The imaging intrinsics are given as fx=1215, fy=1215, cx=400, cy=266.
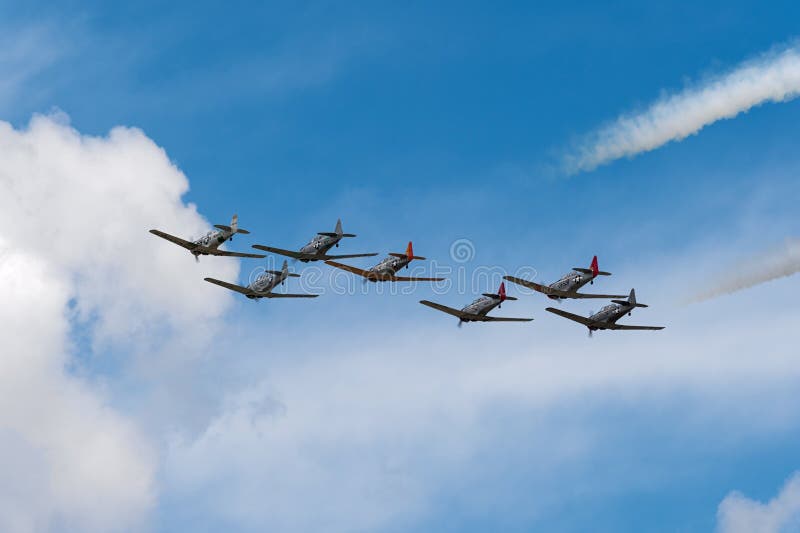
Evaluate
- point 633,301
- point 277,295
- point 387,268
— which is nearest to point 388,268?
point 387,268

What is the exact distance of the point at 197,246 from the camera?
422 feet

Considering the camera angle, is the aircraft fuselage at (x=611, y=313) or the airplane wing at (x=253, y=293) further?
the airplane wing at (x=253, y=293)

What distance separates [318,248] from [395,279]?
8.74 meters

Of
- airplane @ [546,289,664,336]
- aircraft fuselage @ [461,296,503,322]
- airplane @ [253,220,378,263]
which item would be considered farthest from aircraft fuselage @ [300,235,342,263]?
airplane @ [546,289,664,336]

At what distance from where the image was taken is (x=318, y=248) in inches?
4995

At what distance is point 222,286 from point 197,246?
16.5 ft

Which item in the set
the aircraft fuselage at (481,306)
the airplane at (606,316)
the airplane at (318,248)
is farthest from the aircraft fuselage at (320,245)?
the airplane at (606,316)

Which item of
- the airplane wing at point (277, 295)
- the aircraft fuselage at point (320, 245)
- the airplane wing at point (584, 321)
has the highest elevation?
the aircraft fuselage at point (320, 245)

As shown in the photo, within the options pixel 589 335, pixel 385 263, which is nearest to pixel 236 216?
pixel 385 263

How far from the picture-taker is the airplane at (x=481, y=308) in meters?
121

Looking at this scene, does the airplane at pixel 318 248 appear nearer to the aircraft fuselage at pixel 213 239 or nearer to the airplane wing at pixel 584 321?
the aircraft fuselage at pixel 213 239

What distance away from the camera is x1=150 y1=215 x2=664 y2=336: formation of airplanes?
121688mm

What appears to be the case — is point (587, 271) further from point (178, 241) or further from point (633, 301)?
point (178, 241)

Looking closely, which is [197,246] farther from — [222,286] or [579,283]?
[579,283]
